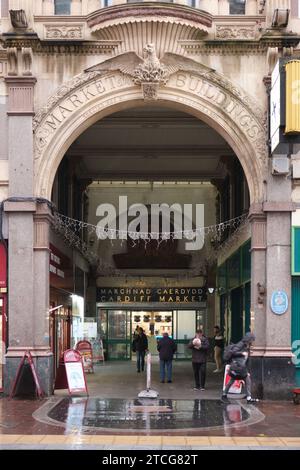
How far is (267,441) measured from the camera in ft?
40.6

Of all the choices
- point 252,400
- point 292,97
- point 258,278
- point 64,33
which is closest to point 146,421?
point 252,400

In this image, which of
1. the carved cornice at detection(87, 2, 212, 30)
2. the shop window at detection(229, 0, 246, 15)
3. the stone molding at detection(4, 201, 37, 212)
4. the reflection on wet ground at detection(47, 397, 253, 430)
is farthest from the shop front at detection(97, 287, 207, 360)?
the carved cornice at detection(87, 2, 212, 30)

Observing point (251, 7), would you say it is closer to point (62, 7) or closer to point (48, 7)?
point (62, 7)

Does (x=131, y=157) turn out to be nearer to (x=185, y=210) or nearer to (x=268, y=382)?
(x=185, y=210)

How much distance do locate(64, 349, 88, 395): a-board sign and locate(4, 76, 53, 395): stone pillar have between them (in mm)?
451

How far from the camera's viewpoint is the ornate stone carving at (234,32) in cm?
1869

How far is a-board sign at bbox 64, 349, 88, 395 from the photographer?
18219 mm

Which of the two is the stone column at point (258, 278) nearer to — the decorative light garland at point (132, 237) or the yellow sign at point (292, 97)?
the yellow sign at point (292, 97)

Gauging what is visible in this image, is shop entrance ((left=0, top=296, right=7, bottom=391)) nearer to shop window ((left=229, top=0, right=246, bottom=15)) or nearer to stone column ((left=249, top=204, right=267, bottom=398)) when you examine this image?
stone column ((left=249, top=204, right=267, bottom=398))

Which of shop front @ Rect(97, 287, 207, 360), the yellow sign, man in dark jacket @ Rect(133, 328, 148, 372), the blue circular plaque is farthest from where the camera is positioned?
shop front @ Rect(97, 287, 207, 360)

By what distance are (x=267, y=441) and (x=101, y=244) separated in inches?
904

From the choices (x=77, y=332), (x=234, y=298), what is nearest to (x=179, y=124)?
(x=234, y=298)

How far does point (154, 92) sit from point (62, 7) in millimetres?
3289

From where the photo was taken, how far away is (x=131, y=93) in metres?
18.8
